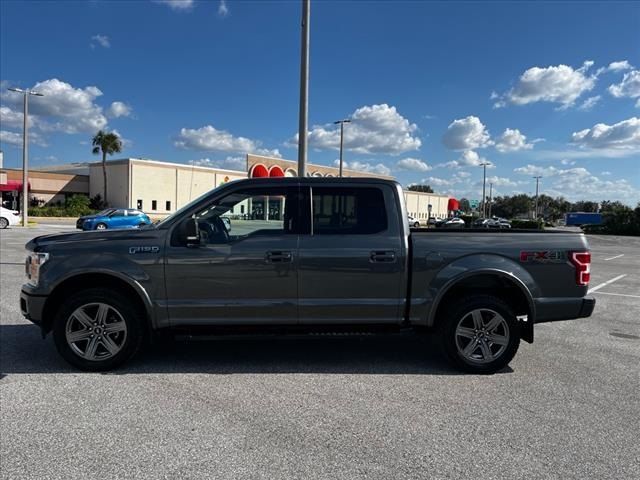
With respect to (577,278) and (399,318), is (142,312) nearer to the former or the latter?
(399,318)

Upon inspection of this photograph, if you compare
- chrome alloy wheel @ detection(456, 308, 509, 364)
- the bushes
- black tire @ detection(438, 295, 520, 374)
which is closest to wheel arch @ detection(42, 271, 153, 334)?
black tire @ detection(438, 295, 520, 374)

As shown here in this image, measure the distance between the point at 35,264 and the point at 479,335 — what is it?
4.44 m

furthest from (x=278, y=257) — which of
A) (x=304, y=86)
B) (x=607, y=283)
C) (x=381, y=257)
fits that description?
(x=607, y=283)

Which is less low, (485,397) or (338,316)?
(338,316)

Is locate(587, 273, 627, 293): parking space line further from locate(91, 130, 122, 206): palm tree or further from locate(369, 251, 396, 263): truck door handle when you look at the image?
locate(91, 130, 122, 206): palm tree

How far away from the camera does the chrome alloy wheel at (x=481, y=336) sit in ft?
15.9

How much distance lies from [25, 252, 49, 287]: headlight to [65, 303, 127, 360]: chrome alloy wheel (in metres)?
0.53

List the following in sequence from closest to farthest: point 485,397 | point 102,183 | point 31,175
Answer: point 485,397
point 31,175
point 102,183

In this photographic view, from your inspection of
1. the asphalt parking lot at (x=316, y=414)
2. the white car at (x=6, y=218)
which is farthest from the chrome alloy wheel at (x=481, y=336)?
the white car at (x=6, y=218)

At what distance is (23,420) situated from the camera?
365 centimetres

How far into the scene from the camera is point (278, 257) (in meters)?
4.65

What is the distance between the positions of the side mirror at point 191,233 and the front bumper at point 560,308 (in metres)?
3.41

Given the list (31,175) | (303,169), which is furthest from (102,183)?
(303,169)

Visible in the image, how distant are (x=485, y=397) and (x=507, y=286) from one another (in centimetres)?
122
